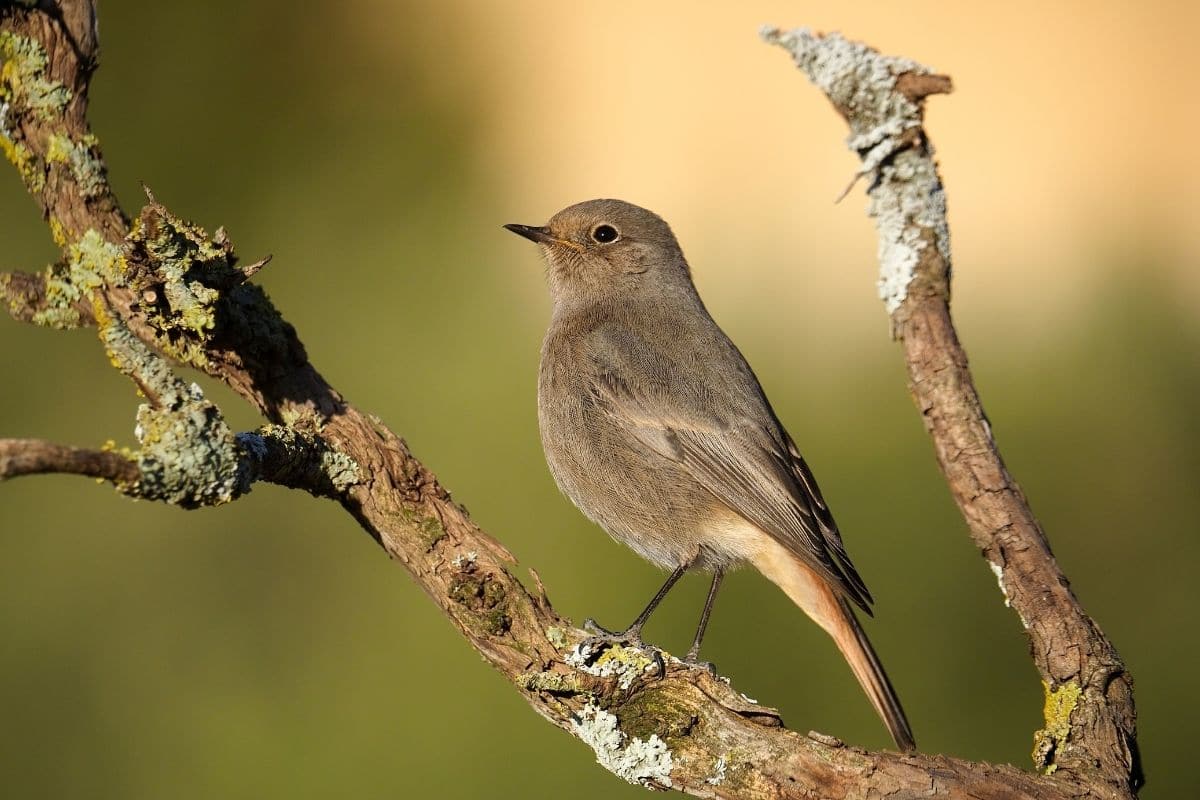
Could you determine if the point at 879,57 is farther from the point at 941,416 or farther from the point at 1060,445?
the point at 1060,445

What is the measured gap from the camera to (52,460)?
2238 mm

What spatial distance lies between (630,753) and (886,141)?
81.0 inches

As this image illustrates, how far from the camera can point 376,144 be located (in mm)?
5930

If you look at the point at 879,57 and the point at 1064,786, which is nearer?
the point at 1064,786

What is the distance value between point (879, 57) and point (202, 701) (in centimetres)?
326

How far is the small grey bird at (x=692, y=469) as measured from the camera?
404 centimetres

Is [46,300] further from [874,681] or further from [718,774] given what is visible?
[874,681]

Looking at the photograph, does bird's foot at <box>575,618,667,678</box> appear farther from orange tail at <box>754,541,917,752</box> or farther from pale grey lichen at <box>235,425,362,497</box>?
orange tail at <box>754,541,917,752</box>

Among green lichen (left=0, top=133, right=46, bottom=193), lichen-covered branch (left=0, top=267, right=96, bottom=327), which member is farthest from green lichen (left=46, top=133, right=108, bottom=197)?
lichen-covered branch (left=0, top=267, right=96, bottom=327)

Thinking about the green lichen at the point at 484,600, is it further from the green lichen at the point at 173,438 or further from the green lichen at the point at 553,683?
the green lichen at the point at 173,438

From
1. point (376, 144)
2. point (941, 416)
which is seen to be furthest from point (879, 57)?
point (376, 144)

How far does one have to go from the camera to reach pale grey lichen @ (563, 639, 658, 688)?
3010 mm

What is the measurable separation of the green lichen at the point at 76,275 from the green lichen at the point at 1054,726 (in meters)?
2.46

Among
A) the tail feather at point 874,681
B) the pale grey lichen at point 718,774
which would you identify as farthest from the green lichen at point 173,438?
the tail feather at point 874,681
